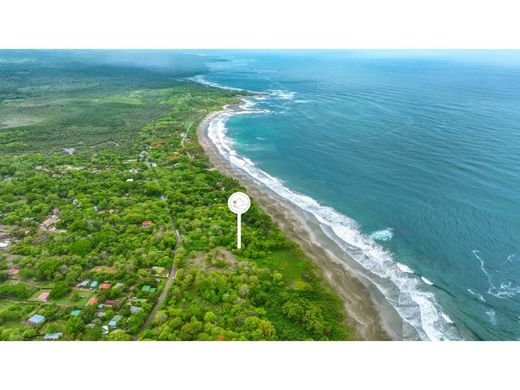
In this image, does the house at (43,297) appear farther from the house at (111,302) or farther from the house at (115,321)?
the house at (115,321)

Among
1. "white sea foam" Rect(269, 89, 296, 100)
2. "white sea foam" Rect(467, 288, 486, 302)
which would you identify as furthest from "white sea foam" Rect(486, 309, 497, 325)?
"white sea foam" Rect(269, 89, 296, 100)

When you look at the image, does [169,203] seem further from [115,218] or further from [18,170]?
Result: [18,170]

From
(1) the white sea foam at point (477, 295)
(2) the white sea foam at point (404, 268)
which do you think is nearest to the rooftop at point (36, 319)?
(2) the white sea foam at point (404, 268)

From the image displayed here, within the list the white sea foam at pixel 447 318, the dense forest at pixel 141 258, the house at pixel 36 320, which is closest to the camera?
the house at pixel 36 320

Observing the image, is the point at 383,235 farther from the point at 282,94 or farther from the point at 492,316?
the point at 282,94

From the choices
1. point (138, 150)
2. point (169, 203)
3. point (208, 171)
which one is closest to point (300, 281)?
point (169, 203)

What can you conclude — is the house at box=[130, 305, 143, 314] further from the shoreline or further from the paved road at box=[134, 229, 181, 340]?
the shoreline

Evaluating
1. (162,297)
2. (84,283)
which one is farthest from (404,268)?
(84,283)
